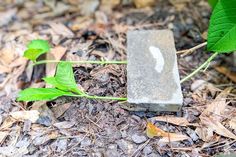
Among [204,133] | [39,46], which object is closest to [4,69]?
[39,46]

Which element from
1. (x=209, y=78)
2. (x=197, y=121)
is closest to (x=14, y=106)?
(x=197, y=121)

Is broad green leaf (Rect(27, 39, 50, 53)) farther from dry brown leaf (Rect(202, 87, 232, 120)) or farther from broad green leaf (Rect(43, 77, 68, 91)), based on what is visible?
dry brown leaf (Rect(202, 87, 232, 120))

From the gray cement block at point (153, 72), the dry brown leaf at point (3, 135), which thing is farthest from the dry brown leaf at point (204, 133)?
the dry brown leaf at point (3, 135)

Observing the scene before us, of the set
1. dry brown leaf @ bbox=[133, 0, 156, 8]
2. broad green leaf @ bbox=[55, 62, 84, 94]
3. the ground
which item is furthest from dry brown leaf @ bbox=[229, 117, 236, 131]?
dry brown leaf @ bbox=[133, 0, 156, 8]

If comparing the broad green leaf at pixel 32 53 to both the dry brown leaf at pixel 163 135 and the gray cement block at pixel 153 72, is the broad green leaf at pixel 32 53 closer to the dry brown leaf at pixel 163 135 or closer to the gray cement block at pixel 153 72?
the gray cement block at pixel 153 72

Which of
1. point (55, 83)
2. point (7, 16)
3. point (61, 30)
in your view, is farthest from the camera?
point (7, 16)

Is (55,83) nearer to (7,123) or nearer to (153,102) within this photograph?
(7,123)
